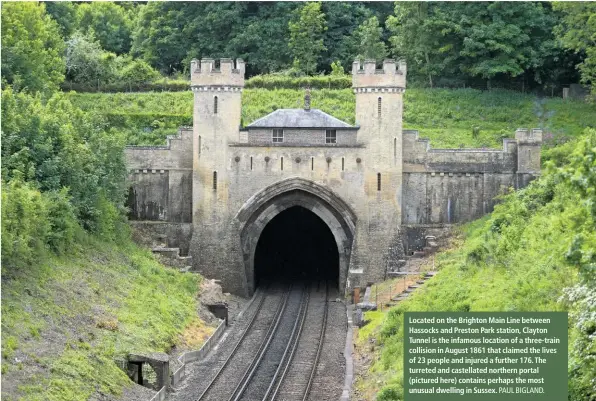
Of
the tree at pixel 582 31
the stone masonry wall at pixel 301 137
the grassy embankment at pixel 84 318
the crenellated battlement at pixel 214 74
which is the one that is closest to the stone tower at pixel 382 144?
the stone masonry wall at pixel 301 137

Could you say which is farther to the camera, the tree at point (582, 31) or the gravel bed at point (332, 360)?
the tree at point (582, 31)

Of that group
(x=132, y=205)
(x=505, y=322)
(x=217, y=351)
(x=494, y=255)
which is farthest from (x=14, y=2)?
(x=505, y=322)

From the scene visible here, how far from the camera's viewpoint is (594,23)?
6200 centimetres

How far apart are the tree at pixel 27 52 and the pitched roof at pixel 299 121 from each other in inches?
518

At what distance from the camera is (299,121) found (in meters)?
55.5

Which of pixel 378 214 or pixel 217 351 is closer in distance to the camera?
pixel 217 351

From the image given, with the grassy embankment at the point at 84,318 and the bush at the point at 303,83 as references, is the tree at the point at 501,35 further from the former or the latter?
the grassy embankment at the point at 84,318

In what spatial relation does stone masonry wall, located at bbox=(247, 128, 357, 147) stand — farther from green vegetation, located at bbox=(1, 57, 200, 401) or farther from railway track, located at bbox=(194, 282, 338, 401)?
railway track, located at bbox=(194, 282, 338, 401)

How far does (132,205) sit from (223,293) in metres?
6.88

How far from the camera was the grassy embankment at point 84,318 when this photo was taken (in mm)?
31781

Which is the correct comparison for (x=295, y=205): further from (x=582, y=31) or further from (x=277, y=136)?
(x=582, y=31)

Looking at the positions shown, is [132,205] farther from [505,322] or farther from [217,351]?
[505,322]

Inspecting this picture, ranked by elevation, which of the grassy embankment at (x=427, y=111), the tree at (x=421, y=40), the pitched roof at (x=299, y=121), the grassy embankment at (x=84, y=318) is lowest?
the grassy embankment at (x=84, y=318)

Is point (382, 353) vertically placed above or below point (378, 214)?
below
